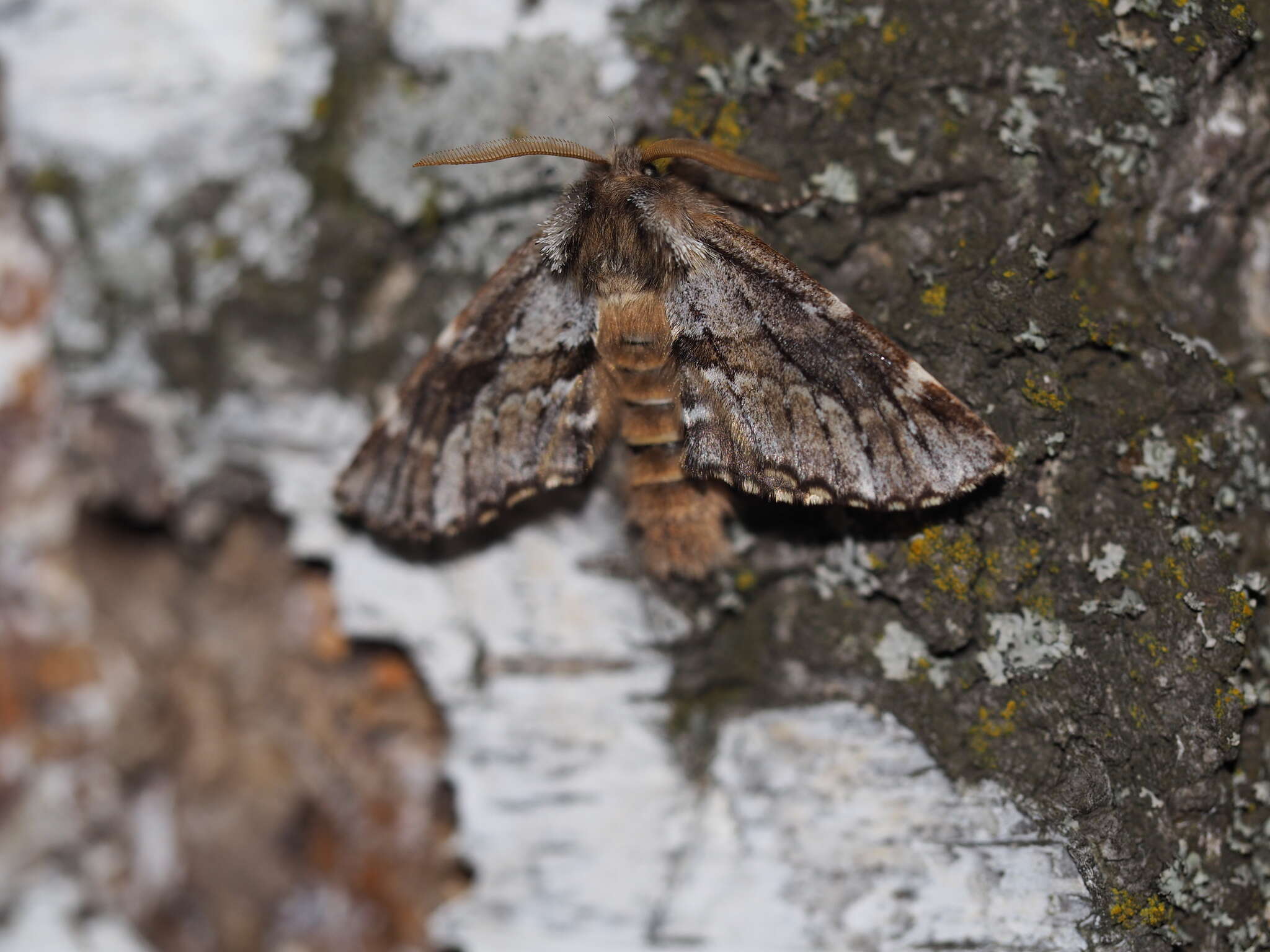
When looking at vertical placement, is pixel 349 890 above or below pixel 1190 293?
below

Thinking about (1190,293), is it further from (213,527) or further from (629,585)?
(213,527)

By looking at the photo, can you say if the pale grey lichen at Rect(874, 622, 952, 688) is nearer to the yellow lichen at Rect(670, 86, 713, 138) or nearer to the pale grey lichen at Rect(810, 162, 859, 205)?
the pale grey lichen at Rect(810, 162, 859, 205)

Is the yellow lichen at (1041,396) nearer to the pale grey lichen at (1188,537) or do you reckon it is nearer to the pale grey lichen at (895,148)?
the pale grey lichen at (1188,537)

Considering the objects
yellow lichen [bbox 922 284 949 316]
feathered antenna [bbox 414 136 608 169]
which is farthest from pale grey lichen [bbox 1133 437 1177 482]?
feathered antenna [bbox 414 136 608 169]

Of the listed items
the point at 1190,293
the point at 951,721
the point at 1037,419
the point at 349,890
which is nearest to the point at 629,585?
the point at 951,721

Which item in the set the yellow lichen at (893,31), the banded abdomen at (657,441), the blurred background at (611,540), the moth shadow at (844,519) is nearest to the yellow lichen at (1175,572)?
A: the blurred background at (611,540)
